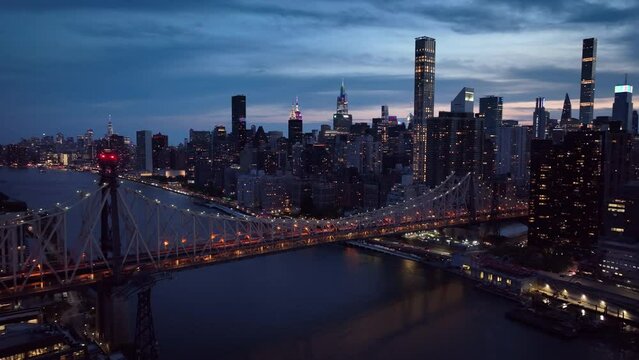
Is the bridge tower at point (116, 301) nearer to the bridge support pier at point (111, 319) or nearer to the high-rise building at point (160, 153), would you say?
the bridge support pier at point (111, 319)

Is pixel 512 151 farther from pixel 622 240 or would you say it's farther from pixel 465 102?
pixel 622 240

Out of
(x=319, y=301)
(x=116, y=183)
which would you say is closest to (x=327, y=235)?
(x=319, y=301)

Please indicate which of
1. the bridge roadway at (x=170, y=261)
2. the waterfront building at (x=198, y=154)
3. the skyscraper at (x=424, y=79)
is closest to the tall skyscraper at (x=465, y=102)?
the skyscraper at (x=424, y=79)

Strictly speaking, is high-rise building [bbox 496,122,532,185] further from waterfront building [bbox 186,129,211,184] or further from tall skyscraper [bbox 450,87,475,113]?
waterfront building [bbox 186,129,211,184]

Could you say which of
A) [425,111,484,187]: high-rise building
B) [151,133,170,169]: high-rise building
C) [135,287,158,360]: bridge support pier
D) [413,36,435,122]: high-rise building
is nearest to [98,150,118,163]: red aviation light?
[135,287,158,360]: bridge support pier

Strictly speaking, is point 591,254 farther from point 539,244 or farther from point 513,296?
point 513,296

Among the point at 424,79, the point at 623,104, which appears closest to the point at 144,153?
the point at 424,79
